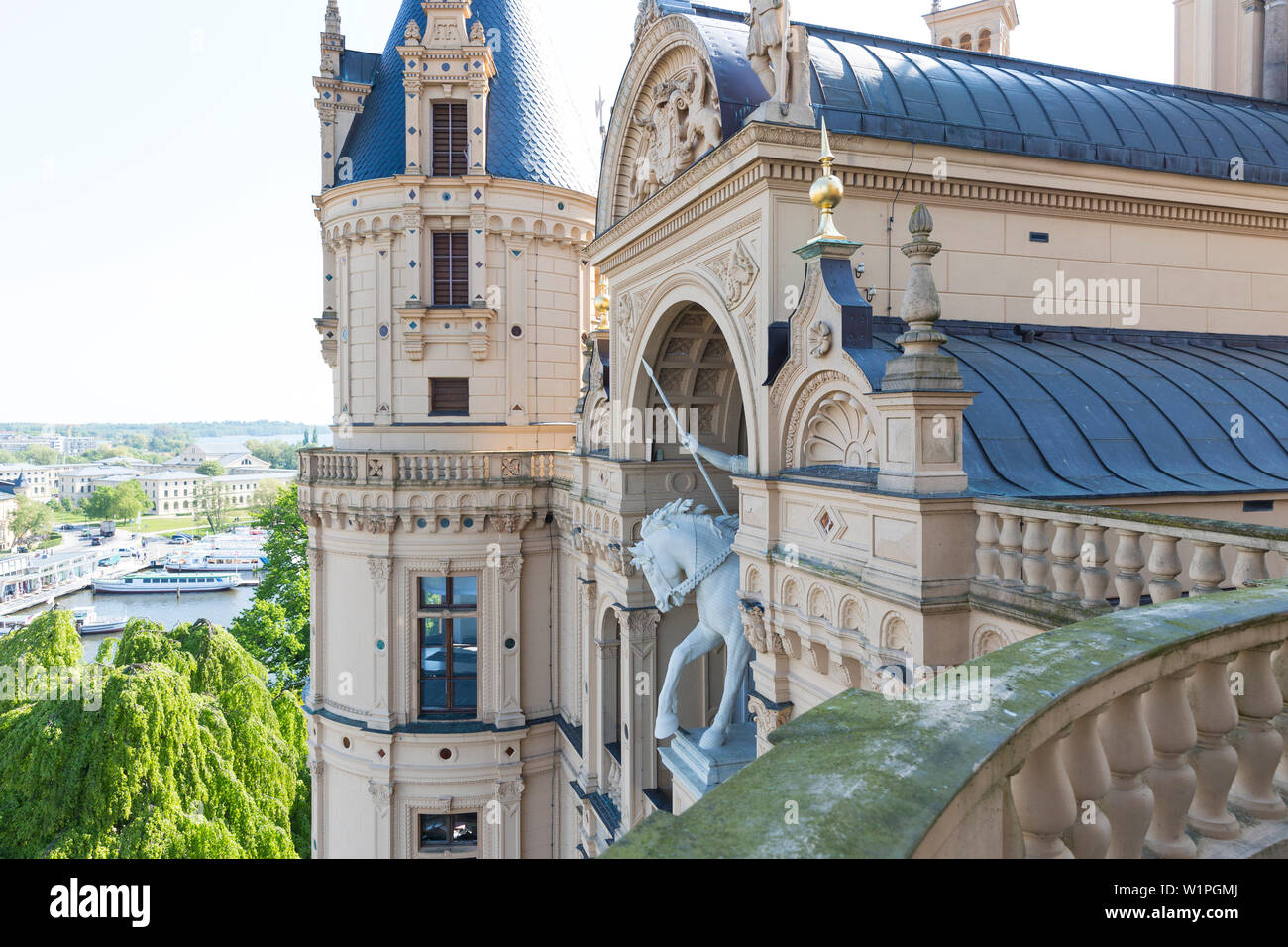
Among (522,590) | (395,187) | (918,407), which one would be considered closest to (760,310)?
(918,407)

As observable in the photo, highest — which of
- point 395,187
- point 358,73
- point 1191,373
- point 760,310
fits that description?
point 358,73

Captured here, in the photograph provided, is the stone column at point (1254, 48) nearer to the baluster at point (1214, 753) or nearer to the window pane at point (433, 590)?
the baluster at point (1214, 753)

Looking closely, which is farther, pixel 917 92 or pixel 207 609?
pixel 207 609

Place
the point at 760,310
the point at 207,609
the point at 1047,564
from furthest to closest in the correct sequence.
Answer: the point at 207,609
the point at 760,310
the point at 1047,564

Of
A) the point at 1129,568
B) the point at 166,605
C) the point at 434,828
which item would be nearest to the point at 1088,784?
the point at 1129,568

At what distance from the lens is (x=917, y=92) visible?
35.6 feet

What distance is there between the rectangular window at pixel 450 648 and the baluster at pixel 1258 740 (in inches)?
728

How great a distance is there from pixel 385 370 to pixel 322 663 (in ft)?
25.4

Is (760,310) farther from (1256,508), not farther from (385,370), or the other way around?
(385,370)

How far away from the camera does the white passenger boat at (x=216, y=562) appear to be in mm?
81875

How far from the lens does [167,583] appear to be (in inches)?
2916

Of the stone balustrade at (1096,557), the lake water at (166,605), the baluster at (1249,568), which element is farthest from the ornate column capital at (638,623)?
the lake water at (166,605)

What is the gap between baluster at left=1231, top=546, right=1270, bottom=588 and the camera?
4543mm

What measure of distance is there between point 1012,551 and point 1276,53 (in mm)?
17499
